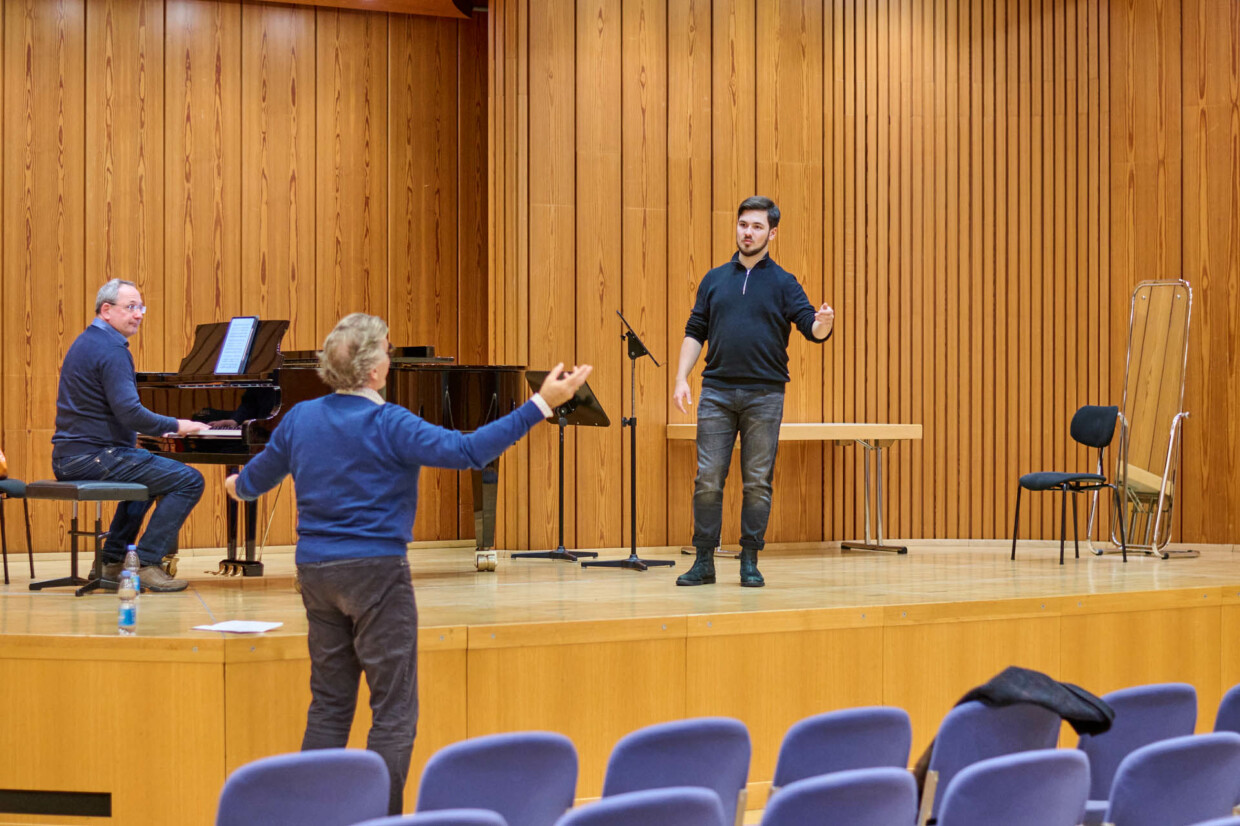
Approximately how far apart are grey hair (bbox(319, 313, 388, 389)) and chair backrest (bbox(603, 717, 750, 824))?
1.15 meters

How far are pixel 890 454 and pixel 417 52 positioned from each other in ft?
12.7

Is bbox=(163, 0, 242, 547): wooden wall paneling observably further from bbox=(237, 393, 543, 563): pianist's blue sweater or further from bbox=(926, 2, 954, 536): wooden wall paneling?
bbox=(237, 393, 543, 563): pianist's blue sweater

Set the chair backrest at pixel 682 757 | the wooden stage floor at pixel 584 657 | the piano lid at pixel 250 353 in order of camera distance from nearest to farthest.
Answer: the chair backrest at pixel 682 757 → the wooden stage floor at pixel 584 657 → the piano lid at pixel 250 353

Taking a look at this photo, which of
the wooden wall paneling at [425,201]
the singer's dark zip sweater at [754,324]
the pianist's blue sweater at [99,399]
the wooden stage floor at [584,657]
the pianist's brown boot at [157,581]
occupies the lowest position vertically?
the wooden stage floor at [584,657]

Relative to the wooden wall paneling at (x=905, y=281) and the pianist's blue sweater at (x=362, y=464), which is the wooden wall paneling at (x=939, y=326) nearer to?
the wooden wall paneling at (x=905, y=281)

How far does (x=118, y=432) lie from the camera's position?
5078mm

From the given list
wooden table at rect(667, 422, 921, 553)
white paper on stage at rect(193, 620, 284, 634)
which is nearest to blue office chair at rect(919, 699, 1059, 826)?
white paper on stage at rect(193, 620, 284, 634)

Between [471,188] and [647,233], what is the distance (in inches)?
51.5

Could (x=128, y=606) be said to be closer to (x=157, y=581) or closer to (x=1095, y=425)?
(x=157, y=581)

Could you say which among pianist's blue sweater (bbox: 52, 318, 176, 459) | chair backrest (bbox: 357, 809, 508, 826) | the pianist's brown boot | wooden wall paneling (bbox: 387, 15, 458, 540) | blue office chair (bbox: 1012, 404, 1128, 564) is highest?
wooden wall paneling (bbox: 387, 15, 458, 540)

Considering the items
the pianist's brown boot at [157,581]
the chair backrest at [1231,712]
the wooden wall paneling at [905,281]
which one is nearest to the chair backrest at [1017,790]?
the chair backrest at [1231,712]

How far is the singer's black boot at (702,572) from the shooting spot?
523cm

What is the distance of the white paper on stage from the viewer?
12.6 ft

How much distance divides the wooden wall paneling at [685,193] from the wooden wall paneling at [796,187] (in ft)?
1.17
